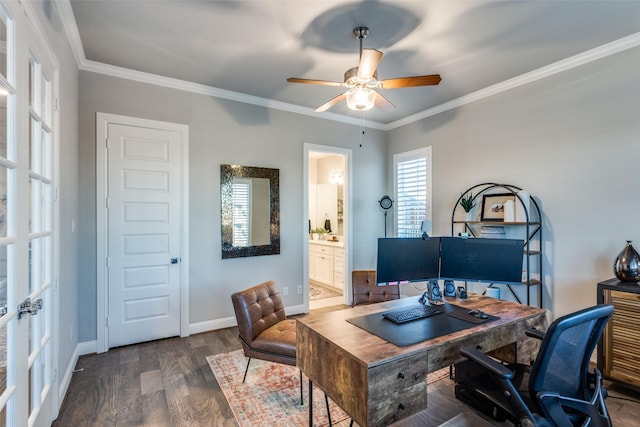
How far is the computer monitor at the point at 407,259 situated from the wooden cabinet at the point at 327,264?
3.04 meters

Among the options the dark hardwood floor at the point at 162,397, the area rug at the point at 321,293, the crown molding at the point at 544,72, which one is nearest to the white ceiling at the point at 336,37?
the crown molding at the point at 544,72

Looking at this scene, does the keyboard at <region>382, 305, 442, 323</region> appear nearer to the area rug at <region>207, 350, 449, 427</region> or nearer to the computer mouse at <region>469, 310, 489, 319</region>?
the computer mouse at <region>469, 310, 489, 319</region>

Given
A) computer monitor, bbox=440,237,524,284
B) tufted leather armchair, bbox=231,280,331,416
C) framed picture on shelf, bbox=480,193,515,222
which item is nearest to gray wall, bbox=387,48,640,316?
framed picture on shelf, bbox=480,193,515,222

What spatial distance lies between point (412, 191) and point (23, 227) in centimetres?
435

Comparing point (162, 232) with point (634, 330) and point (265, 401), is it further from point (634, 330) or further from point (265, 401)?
point (634, 330)

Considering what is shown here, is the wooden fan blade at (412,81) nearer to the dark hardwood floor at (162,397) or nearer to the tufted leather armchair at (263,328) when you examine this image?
the tufted leather armchair at (263,328)

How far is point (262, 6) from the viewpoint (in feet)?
7.41

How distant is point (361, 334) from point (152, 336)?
2.74 m

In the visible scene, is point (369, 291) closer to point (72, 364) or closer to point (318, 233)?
point (72, 364)

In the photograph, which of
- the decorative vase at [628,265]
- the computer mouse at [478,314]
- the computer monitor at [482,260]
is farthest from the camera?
the decorative vase at [628,265]

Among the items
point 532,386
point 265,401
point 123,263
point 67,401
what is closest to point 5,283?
point 67,401

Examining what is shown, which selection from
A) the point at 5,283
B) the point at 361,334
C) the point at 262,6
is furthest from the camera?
the point at 262,6

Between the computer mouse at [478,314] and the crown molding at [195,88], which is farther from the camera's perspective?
the crown molding at [195,88]

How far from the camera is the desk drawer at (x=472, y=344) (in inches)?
64.2
